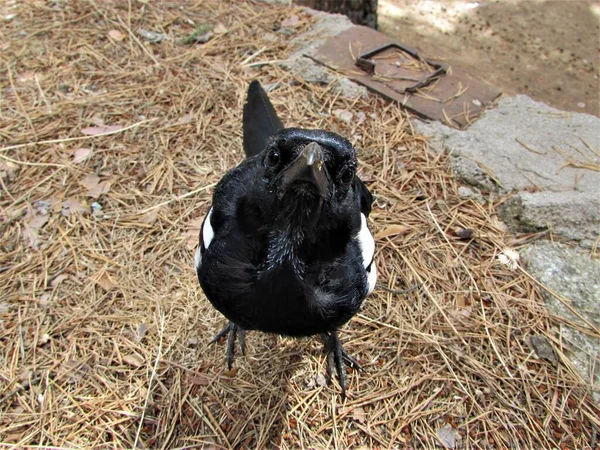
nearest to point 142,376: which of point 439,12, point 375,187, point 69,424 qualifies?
point 69,424

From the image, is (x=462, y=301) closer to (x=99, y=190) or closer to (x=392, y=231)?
(x=392, y=231)

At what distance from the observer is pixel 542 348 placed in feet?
7.03

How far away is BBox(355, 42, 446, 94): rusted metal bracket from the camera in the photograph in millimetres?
3145

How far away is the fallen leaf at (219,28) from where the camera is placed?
3475mm

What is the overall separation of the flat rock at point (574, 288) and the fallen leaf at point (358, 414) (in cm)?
99

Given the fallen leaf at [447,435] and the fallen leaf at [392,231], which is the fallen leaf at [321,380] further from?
the fallen leaf at [392,231]

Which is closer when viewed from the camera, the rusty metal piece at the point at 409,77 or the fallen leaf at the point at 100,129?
the fallen leaf at the point at 100,129

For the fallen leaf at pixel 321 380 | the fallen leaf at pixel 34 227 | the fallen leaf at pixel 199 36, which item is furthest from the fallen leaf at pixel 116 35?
the fallen leaf at pixel 321 380

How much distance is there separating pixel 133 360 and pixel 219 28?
Result: 2.53 metres

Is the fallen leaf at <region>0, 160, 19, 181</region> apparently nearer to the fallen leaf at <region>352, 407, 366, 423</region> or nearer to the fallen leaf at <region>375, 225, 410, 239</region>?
the fallen leaf at <region>375, 225, 410, 239</region>

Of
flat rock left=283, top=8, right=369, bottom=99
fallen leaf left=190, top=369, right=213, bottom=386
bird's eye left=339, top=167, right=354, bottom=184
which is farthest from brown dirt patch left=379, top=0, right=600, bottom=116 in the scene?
fallen leaf left=190, top=369, right=213, bottom=386

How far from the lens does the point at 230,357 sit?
6.89ft

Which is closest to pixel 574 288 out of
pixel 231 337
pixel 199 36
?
Result: pixel 231 337

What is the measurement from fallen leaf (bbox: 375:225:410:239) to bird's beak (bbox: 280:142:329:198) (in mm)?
1285
